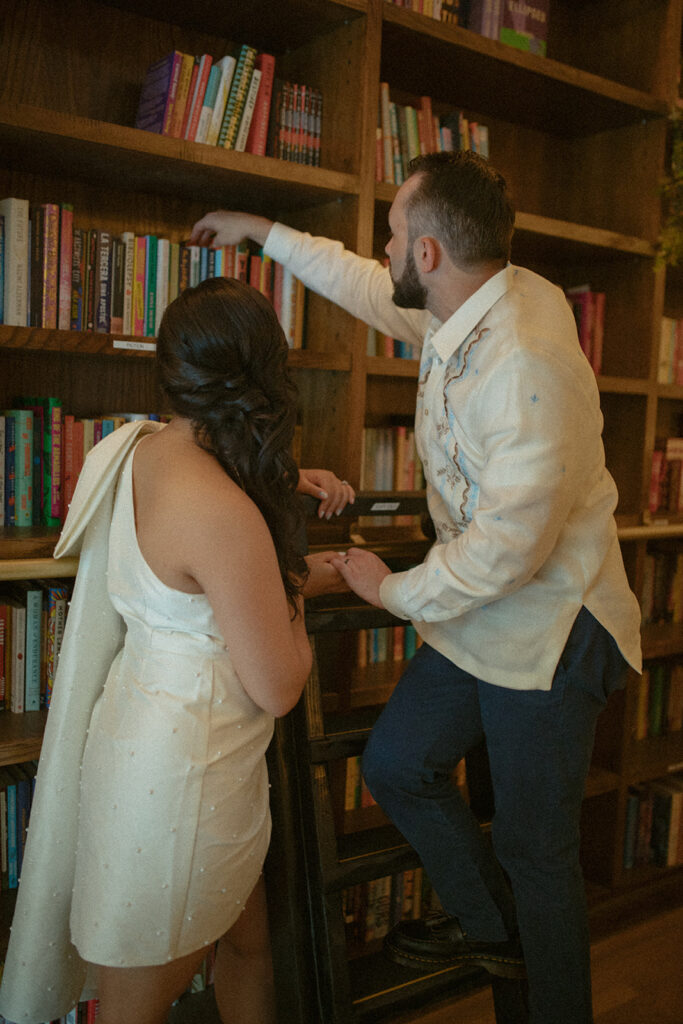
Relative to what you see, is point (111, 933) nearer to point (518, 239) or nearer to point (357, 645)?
point (357, 645)

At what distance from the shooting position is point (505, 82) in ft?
7.42

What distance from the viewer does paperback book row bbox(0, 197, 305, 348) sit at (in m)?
1.65

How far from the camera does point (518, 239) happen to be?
2.39 metres

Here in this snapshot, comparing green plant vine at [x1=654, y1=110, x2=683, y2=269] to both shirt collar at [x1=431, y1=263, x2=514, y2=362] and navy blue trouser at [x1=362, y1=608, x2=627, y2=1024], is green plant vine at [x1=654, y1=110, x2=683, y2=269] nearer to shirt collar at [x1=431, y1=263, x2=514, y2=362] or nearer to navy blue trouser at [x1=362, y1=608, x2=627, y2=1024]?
shirt collar at [x1=431, y1=263, x2=514, y2=362]

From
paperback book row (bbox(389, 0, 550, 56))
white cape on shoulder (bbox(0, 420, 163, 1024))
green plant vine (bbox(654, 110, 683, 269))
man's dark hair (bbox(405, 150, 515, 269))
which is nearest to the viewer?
white cape on shoulder (bbox(0, 420, 163, 1024))

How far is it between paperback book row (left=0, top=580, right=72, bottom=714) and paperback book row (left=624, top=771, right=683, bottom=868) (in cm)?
189

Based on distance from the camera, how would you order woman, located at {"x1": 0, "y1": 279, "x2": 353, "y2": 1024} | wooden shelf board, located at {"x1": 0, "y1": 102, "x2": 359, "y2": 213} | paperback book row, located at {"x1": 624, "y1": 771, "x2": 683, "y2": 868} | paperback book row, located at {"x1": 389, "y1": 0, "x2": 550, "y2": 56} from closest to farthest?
woman, located at {"x1": 0, "y1": 279, "x2": 353, "y2": 1024} < wooden shelf board, located at {"x1": 0, "y1": 102, "x2": 359, "y2": 213} < paperback book row, located at {"x1": 389, "y1": 0, "x2": 550, "y2": 56} < paperback book row, located at {"x1": 624, "y1": 771, "x2": 683, "y2": 868}

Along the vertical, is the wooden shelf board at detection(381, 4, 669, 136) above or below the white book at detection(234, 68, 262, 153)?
above

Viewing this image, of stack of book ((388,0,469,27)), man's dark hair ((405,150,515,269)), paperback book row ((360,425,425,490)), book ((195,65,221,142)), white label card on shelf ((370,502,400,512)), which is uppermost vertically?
stack of book ((388,0,469,27))

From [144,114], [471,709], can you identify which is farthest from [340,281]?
[471,709]

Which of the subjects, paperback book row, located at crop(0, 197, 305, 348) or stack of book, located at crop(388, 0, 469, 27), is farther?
stack of book, located at crop(388, 0, 469, 27)

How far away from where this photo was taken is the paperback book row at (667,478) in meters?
2.74

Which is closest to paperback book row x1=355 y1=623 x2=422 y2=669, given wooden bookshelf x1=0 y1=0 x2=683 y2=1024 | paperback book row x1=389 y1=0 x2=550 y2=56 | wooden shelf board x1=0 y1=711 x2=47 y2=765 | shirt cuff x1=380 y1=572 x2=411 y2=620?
wooden bookshelf x1=0 y1=0 x2=683 y2=1024

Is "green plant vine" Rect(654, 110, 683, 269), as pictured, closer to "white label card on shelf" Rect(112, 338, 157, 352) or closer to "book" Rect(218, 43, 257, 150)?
"book" Rect(218, 43, 257, 150)
